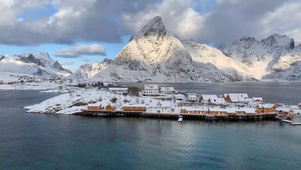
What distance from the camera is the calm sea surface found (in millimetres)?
39469

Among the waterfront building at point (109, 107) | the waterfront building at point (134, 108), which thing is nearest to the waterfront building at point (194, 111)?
the waterfront building at point (134, 108)

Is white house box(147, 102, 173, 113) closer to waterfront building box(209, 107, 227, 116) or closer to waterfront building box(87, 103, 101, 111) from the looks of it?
waterfront building box(209, 107, 227, 116)

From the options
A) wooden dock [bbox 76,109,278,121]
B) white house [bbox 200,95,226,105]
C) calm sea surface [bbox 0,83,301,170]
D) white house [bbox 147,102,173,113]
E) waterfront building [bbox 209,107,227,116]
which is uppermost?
white house [bbox 200,95,226,105]

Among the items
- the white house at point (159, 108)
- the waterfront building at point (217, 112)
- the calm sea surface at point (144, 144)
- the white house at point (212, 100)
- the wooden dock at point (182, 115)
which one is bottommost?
the calm sea surface at point (144, 144)

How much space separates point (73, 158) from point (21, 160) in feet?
23.0

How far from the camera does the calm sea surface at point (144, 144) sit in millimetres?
39469

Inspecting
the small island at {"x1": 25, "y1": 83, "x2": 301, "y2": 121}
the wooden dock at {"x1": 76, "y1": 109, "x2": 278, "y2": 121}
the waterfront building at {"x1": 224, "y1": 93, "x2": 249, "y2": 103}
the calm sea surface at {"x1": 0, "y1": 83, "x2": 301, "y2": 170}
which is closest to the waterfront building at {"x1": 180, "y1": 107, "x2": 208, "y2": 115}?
the small island at {"x1": 25, "y1": 83, "x2": 301, "y2": 121}

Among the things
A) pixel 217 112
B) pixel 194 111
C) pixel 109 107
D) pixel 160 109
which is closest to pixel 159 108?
pixel 160 109

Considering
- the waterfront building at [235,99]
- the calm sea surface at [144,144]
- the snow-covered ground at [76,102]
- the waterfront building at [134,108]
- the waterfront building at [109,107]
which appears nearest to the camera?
the calm sea surface at [144,144]

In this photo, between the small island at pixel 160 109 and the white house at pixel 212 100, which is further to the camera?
the white house at pixel 212 100

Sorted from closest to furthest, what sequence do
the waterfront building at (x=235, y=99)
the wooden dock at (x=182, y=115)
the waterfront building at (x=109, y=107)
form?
the wooden dock at (x=182, y=115), the waterfront building at (x=109, y=107), the waterfront building at (x=235, y=99)

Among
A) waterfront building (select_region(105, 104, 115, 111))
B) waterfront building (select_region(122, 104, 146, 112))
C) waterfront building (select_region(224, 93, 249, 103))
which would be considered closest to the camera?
waterfront building (select_region(122, 104, 146, 112))

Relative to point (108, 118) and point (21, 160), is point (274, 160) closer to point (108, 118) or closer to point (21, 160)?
point (21, 160)

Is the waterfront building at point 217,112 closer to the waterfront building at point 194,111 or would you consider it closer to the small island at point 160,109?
the small island at point 160,109
